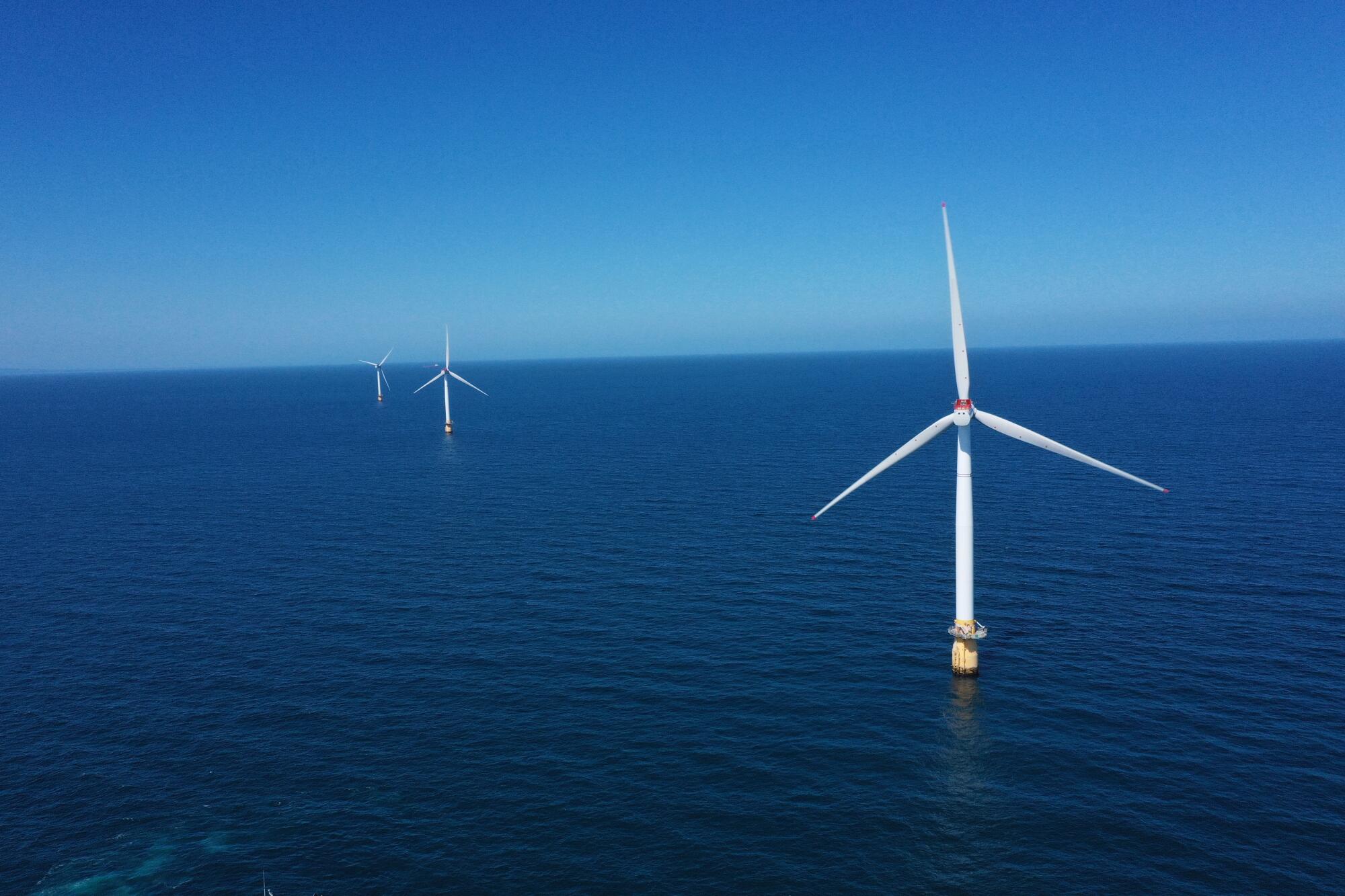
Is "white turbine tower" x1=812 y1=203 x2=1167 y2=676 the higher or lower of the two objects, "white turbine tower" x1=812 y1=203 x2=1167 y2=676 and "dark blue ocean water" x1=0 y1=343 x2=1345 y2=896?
the higher

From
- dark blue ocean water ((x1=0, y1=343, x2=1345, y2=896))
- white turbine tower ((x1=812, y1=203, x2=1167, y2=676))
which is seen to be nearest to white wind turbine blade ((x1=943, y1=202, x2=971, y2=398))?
white turbine tower ((x1=812, y1=203, x2=1167, y2=676))

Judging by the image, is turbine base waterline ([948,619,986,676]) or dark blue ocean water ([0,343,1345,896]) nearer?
dark blue ocean water ([0,343,1345,896])

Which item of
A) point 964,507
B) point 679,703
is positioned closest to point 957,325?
point 964,507

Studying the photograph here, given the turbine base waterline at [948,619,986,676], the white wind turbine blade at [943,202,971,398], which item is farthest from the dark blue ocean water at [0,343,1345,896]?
the white wind turbine blade at [943,202,971,398]

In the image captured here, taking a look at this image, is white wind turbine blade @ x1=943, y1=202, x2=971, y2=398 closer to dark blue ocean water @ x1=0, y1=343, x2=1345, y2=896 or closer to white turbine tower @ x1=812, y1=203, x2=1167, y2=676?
white turbine tower @ x1=812, y1=203, x2=1167, y2=676

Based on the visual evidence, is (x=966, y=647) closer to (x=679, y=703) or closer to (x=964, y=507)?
(x=964, y=507)

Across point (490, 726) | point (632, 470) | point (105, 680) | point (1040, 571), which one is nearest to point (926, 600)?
point (1040, 571)

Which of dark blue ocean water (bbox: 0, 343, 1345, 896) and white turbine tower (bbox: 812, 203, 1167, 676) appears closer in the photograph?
dark blue ocean water (bbox: 0, 343, 1345, 896)
